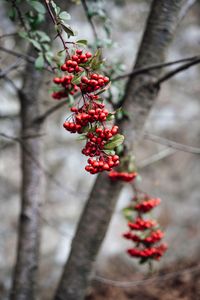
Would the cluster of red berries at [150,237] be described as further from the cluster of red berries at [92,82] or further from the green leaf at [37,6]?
the green leaf at [37,6]

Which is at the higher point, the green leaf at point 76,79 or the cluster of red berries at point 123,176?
the green leaf at point 76,79

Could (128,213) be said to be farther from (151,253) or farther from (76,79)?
(76,79)

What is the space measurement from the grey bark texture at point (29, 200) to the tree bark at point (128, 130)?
0.23 metres

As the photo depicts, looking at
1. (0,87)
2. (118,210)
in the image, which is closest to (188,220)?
(118,210)

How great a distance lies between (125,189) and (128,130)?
5.48 feet

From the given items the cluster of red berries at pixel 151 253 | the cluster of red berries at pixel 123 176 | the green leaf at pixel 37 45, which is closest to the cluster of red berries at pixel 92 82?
the green leaf at pixel 37 45

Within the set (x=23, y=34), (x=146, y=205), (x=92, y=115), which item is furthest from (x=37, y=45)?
(x=146, y=205)

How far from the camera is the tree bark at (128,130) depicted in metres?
1.56

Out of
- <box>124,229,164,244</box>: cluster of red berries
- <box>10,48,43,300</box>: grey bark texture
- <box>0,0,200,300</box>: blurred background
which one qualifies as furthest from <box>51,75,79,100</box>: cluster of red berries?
<box>0,0,200,300</box>: blurred background

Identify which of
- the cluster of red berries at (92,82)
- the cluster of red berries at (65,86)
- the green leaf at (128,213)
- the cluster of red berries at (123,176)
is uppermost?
the cluster of red berries at (65,86)

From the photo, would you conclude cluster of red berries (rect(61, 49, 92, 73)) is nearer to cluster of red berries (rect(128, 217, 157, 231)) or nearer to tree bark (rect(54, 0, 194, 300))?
tree bark (rect(54, 0, 194, 300))

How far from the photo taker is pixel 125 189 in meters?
3.21

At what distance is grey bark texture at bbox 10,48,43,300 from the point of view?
6.15 ft

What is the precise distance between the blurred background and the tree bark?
789 millimetres
